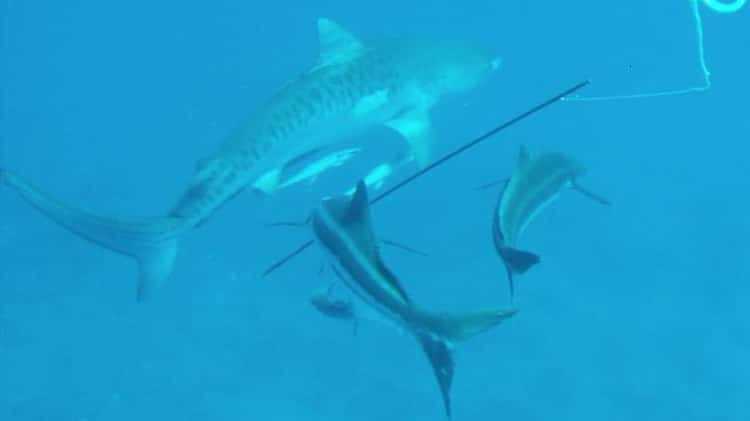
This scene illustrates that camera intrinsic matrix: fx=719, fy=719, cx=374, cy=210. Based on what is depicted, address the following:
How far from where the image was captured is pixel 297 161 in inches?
244

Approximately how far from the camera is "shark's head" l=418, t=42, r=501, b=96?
775 cm

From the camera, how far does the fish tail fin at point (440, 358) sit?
253 centimetres

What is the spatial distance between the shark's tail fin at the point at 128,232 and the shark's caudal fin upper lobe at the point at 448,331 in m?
2.59

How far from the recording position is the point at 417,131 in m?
7.83

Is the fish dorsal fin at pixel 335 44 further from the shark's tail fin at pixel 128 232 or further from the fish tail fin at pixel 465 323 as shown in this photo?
the fish tail fin at pixel 465 323

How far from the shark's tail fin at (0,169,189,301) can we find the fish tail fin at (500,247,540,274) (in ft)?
8.77

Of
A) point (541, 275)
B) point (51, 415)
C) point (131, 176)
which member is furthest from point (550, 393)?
point (131, 176)

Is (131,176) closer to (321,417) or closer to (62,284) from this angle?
(62,284)

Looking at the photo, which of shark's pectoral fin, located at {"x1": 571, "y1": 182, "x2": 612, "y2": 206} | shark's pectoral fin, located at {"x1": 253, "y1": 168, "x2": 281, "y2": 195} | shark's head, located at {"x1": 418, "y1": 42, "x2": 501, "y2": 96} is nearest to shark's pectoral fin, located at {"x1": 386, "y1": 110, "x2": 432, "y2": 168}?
shark's head, located at {"x1": 418, "y1": 42, "x2": 501, "y2": 96}

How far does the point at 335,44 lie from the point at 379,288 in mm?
4441

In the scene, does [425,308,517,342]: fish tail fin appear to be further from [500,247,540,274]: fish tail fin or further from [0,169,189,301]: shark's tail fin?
[0,169,189,301]: shark's tail fin

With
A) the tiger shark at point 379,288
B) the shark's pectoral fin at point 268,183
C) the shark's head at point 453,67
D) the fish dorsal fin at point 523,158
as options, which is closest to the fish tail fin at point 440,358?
the tiger shark at point 379,288

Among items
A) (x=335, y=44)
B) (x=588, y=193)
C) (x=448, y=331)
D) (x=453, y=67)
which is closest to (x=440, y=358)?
(x=448, y=331)

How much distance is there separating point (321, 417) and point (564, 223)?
5157mm
